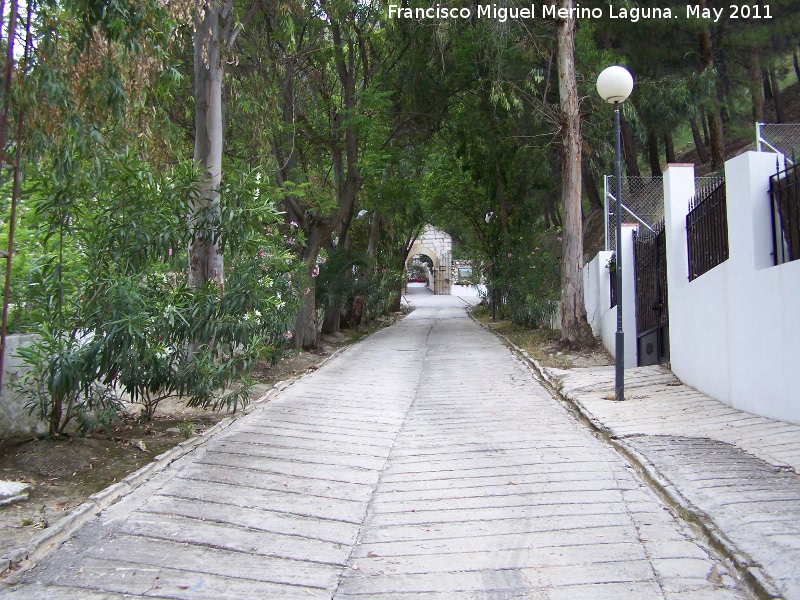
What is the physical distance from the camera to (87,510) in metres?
5.30

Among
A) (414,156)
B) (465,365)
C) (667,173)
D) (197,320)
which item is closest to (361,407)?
(197,320)

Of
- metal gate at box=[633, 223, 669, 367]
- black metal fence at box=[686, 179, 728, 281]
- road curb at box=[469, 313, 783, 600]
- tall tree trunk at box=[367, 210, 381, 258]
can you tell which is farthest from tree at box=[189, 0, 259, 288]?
tall tree trunk at box=[367, 210, 381, 258]

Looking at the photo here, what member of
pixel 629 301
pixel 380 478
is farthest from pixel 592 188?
pixel 380 478

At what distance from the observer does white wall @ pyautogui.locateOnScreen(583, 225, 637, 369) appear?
13.1 m

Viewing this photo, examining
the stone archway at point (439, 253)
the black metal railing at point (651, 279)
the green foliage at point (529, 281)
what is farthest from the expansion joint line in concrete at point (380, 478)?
the stone archway at point (439, 253)

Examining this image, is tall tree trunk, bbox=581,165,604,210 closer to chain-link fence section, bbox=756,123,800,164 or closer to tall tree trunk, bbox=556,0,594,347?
tall tree trunk, bbox=556,0,594,347

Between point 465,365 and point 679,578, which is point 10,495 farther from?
point 465,365

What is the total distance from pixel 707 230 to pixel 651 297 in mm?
Answer: 3172

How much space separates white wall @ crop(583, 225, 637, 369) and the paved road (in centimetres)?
485

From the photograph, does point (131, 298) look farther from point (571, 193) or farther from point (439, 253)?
point (439, 253)

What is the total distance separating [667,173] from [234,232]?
638 cm

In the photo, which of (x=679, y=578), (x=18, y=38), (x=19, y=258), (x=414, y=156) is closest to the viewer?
(x=679, y=578)

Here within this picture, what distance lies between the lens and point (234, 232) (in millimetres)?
7910

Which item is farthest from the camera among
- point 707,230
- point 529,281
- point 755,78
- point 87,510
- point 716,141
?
point 755,78
